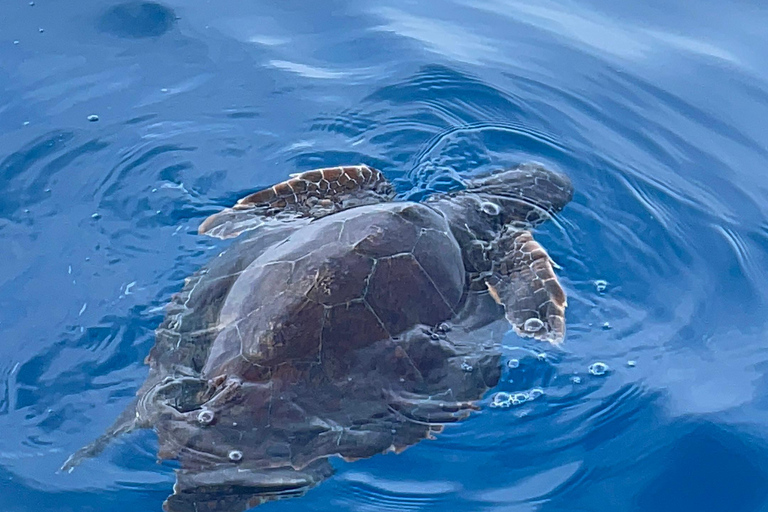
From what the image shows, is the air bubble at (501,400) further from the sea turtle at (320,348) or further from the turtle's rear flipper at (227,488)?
the turtle's rear flipper at (227,488)

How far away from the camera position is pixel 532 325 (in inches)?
168

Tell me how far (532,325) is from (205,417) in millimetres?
1898

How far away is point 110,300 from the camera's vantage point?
432 cm

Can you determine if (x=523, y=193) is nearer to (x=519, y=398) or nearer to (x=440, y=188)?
(x=440, y=188)

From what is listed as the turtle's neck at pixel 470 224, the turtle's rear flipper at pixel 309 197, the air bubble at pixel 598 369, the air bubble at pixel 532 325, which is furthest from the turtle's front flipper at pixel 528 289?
the turtle's rear flipper at pixel 309 197

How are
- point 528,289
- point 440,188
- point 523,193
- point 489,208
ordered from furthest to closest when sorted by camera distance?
point 440,188
point 523,193
point 489,208
point 528,289

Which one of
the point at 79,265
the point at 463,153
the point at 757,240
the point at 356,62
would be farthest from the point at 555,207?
the point at 79,265

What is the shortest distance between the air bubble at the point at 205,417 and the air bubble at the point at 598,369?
2041mm

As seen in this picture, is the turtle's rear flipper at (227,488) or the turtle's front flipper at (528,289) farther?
the turtle's front flipper at (528,289)

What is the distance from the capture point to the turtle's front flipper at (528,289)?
14.0ft

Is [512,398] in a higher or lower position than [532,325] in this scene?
lower

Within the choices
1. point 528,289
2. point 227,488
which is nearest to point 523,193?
point 528,289

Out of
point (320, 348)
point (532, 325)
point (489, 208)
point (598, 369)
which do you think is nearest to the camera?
point (320, 348)

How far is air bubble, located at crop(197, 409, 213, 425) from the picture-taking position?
3330 millimetres
